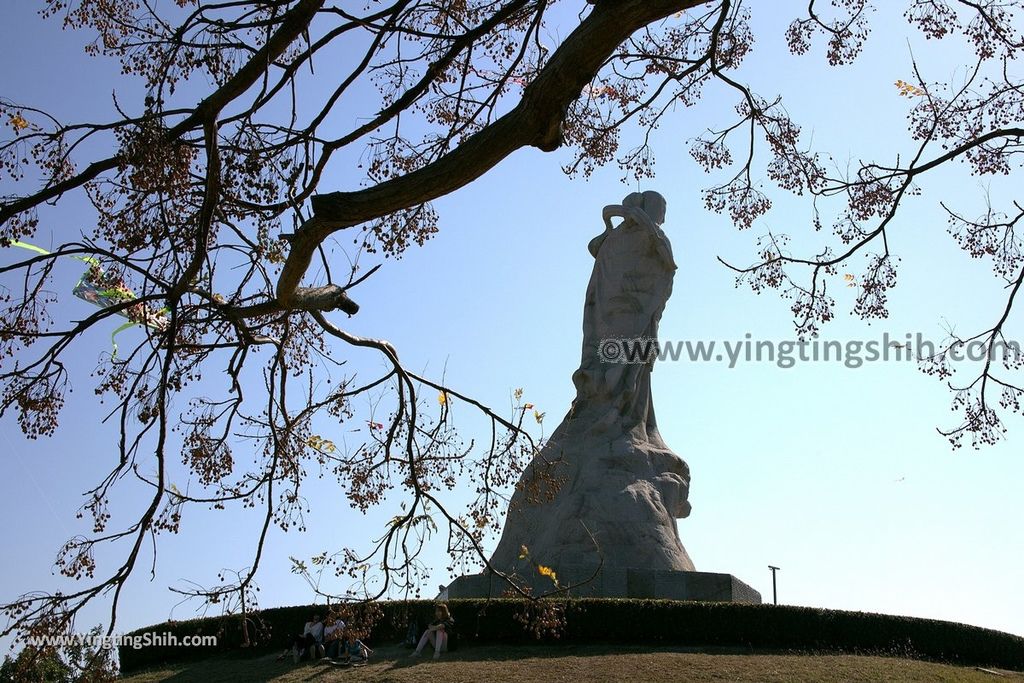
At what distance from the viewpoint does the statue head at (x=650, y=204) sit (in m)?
21.0

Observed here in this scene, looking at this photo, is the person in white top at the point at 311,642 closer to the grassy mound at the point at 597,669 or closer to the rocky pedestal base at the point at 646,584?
the grassy mound at the point at 597,669

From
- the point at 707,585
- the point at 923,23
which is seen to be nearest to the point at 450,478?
the point at 923,23

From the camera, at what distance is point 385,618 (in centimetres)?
1602

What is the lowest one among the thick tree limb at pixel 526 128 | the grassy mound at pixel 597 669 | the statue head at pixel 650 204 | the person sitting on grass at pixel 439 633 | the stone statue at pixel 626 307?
the grassy mound at pixel 597 669

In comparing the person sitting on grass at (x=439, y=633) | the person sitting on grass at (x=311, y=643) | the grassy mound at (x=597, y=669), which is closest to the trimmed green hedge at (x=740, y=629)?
the grassy mound at (x=597, y=669)

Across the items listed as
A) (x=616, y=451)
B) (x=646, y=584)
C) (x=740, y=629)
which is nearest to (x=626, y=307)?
(x=616, y=451)

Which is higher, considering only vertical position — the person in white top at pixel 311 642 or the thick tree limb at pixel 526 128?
the thick tree limb at pixel 526 128

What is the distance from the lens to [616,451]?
19.0 meters

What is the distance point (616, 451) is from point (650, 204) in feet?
15.6

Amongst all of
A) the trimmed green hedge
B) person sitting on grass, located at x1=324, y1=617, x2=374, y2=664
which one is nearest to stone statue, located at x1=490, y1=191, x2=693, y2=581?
the trimmed green hedge

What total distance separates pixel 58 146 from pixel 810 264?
17.3ft

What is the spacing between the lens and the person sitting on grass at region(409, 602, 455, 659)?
14695mm

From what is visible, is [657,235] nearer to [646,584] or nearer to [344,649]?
[646,584]

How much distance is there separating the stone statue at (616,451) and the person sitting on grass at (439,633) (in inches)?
103
